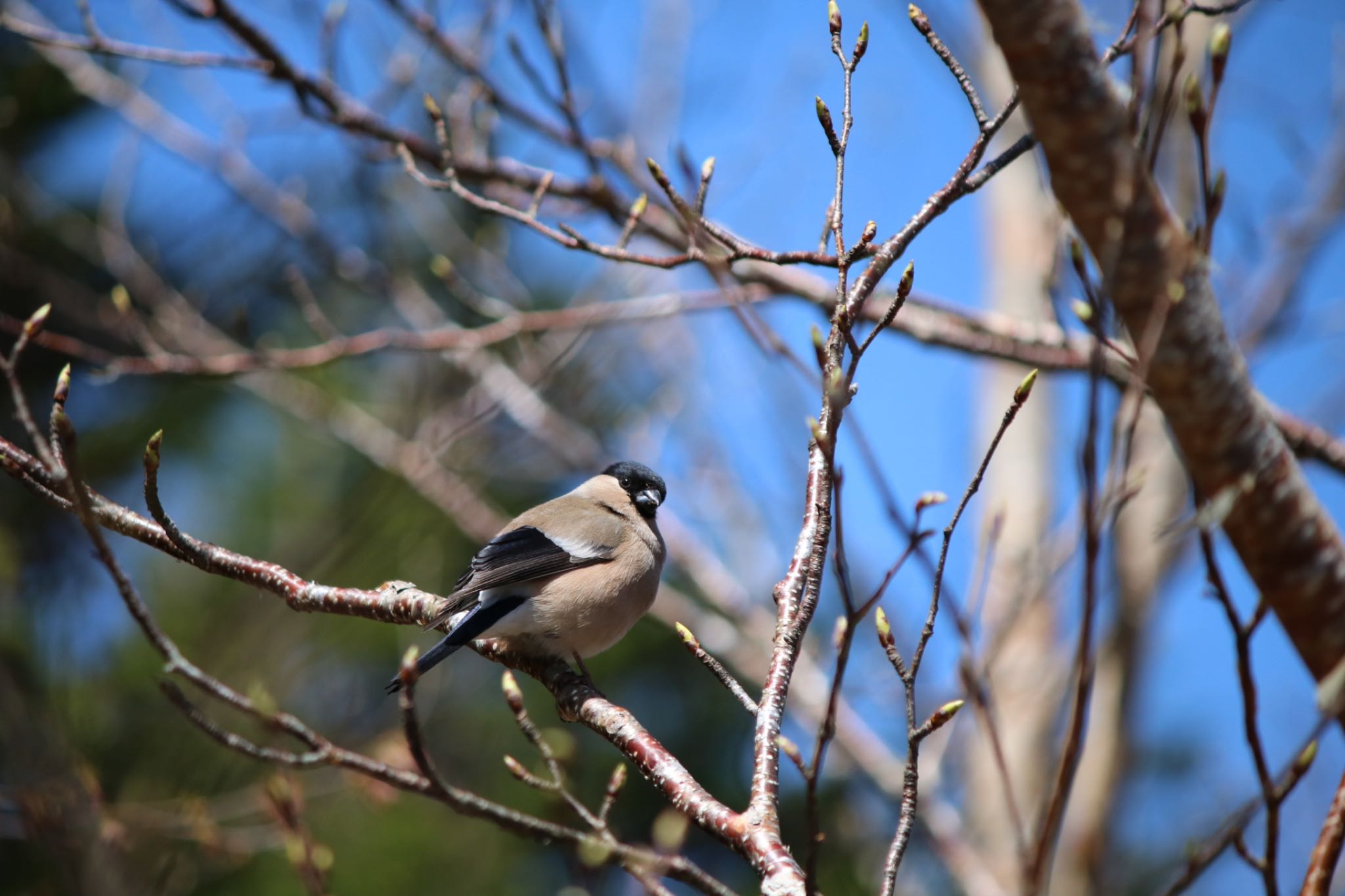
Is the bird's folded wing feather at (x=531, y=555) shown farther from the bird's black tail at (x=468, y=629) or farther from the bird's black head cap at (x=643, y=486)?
the bird's black head cap at (x=643, y=486)

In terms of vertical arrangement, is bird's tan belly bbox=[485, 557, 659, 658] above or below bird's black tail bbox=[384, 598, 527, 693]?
above

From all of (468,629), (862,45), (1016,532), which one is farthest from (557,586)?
(1016,532)

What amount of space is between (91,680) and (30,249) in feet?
10.7

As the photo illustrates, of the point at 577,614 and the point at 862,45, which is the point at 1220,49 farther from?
the point at 577,614

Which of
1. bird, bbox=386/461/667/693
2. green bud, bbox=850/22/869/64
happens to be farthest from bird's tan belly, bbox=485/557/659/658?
green bud, bbox=850/22/869/64

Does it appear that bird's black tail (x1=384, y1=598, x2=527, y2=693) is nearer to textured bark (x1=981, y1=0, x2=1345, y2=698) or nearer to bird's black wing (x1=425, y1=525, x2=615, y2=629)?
bird's black wing (x1=425, y1=525, x2=615, y2=629)

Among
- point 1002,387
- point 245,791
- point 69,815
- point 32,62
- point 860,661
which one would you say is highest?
point 32,62

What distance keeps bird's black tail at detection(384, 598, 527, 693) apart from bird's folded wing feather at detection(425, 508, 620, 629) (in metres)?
0.05

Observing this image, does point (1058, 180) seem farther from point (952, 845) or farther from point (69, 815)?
point (952, 845)

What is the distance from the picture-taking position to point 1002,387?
8.51 m

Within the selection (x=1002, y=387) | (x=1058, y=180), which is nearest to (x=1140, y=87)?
(x=1058, y=180)

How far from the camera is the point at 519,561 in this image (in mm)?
3688

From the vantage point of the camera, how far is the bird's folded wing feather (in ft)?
11.5

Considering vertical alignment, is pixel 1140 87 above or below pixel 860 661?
below
